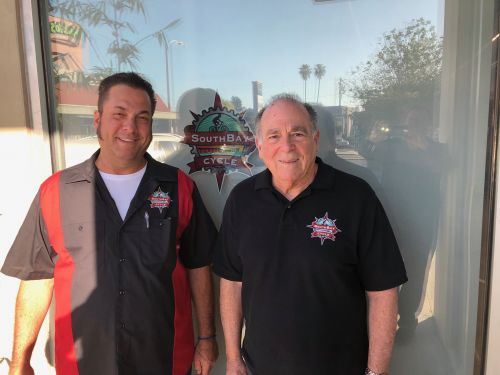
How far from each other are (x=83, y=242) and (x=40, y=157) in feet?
3.02

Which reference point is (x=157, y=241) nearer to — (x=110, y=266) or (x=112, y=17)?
(x=110, y=266)

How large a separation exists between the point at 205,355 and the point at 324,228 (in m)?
1.03

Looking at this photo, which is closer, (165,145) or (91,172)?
(91,172)

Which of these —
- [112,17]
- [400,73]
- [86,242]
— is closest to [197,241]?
[86,242]

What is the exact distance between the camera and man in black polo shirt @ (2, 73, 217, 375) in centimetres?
168

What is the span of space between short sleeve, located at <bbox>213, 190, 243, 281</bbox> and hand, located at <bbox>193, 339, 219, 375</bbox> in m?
0.48

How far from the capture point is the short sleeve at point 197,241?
6.13ft

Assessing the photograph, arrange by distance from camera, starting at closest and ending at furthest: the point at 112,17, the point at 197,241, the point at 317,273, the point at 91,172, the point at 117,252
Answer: the point at 317,273
the point at 117,252
the point at 91,172
the point at 197,241
the point at 112,17

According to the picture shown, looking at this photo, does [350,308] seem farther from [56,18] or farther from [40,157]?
[56,18]

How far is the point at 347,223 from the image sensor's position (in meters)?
1.52

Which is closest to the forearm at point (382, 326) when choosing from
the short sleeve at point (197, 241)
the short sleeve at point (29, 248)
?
the short sleeve at point (197, 241)

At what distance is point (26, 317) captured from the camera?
1.89 m

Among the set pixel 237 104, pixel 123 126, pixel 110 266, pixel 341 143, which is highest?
pixel 237 104

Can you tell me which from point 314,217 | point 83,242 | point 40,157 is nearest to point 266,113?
point 314,217
